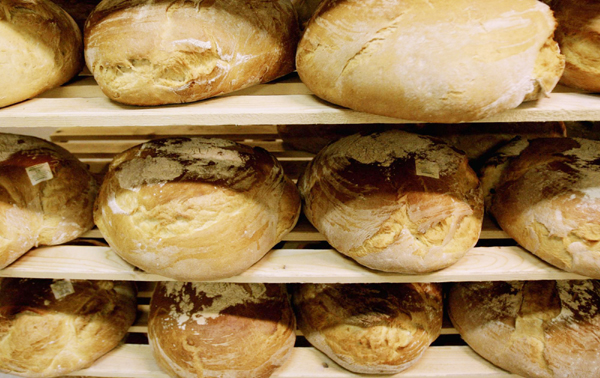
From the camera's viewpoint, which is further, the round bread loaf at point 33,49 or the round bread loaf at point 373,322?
the round bread loaf at point 373,322

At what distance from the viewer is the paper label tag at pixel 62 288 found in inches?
52.3

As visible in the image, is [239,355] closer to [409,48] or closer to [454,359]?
[454,359]

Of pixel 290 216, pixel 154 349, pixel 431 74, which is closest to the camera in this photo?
pixel 431 74

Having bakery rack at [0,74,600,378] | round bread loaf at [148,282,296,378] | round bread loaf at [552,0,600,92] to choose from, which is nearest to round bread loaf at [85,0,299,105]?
bakery rack at [0,74,600,378]

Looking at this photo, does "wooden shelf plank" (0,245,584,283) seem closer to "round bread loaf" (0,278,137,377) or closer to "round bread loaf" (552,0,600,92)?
"round bread loaf" (0,278,137,377)

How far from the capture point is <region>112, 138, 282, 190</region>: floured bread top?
42.3 inches

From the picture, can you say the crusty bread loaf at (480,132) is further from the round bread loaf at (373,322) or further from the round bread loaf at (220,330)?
the round bread loaf at (220,330)

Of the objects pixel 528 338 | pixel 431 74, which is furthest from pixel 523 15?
pixel 528 338

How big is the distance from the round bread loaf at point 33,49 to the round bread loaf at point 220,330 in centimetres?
73

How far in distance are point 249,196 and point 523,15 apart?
758mm

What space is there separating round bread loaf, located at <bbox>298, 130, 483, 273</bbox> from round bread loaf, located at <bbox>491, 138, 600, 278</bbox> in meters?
0.12

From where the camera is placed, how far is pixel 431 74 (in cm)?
77

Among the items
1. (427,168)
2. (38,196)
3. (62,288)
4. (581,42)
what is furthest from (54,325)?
(581,42)

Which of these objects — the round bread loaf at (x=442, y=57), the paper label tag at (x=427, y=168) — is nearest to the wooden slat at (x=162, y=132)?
the paper label tag at (x=427, y=168)
